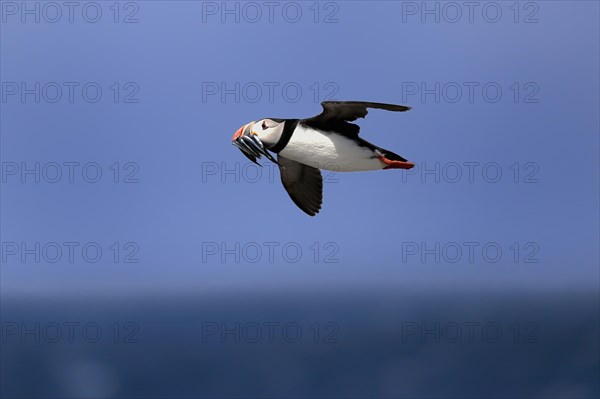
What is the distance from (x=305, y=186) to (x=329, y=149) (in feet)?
5.22

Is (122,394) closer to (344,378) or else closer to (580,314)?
(344,378)

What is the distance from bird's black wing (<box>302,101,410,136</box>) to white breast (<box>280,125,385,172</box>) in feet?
0.27

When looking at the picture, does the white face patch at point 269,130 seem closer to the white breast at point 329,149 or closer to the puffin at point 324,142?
the puffin at point 324,142

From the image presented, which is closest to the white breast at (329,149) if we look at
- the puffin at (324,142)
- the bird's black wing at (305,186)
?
the puffin at (324,142)

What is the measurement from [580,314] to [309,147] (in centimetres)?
13692

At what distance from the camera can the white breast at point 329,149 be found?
404 inches

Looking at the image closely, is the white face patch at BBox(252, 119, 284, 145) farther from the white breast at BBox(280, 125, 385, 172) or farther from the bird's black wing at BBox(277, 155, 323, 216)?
the bird's black wing at BBox(277, 155, 323, 216)

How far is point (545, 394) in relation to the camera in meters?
65.9

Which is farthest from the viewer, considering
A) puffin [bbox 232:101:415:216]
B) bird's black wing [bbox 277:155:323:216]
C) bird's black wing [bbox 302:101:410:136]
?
bird's black wing [bbox 277:155:323:216]

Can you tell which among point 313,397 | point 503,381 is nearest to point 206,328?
point 313,397

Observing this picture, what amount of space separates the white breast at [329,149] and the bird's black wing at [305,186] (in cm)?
133

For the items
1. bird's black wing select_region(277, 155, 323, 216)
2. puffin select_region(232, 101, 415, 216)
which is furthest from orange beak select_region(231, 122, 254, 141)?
bird's black wing select_region(277, 155, 323, 216)

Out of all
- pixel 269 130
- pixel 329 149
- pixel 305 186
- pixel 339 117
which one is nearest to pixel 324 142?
pixel 329 149

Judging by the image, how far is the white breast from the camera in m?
10.3
